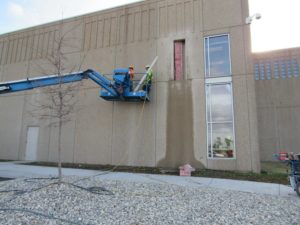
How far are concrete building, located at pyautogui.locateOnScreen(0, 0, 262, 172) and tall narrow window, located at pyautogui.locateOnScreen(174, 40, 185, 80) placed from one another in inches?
2.0

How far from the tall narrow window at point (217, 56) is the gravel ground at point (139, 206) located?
623 centimetres

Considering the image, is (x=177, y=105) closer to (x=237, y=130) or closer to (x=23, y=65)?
(x=237, y=130)

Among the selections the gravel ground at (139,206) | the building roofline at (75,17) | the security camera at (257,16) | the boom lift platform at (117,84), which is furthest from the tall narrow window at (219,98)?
the building roofline at (75,17)

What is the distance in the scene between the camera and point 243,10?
34.0 ft

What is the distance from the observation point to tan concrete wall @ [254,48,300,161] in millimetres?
16953

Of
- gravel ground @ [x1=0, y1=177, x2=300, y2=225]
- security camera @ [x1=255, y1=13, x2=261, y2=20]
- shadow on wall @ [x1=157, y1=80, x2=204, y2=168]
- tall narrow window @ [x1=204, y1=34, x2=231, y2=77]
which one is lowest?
gravel ground @ [x1=0, y1=177, x2=300, y2=225]

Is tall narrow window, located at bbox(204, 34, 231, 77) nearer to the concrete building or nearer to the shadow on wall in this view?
the concrete building

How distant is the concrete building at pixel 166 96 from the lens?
9.93m

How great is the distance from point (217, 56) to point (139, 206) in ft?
27.8

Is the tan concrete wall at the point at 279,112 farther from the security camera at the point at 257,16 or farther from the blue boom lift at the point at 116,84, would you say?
the blue boom lift at the point at 116,84

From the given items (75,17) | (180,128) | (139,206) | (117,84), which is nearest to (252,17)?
(180,128)

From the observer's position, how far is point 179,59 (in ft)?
37.1

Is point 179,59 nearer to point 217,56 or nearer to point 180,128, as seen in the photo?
point 217,56

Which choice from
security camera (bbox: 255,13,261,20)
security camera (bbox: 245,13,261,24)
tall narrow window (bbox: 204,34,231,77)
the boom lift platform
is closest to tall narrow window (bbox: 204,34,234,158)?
tall narrow window (bbox: 204,34,231,77)
